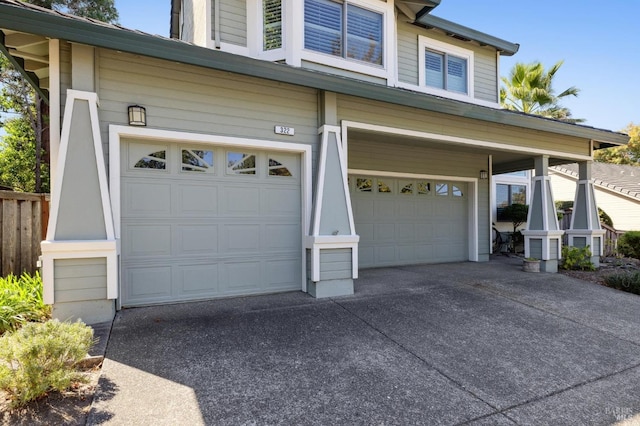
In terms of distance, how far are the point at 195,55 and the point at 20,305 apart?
11.9ft

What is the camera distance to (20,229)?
5.29 meters

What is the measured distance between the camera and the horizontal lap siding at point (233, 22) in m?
6.26

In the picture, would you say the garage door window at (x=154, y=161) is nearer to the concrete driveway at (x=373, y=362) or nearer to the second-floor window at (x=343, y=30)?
the concrete driveway at (x=373, y=362)

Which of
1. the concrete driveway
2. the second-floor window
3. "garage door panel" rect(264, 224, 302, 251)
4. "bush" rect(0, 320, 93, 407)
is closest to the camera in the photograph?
"bush" rect(0, 320, 93, 407)

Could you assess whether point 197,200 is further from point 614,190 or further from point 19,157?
point 614,190

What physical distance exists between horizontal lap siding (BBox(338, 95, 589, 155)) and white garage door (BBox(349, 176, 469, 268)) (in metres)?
1.94

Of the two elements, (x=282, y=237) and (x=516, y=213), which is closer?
(x=282, y=237)

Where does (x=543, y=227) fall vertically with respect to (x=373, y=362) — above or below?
above

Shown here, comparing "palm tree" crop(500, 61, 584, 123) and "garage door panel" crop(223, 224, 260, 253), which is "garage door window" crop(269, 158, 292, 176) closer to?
"garage door panel" crop(223, 224, 260, 253)

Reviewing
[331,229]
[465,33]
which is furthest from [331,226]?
[465,33]

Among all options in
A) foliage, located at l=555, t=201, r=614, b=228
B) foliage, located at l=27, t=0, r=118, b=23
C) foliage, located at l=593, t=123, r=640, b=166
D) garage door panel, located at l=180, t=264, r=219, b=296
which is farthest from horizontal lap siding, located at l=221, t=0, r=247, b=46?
foliage, located at l=593, t=123, r=640, b=166

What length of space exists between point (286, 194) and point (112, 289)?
265 centimetres

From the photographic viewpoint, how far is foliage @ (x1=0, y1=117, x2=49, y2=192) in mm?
13680

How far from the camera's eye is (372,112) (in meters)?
5.66
